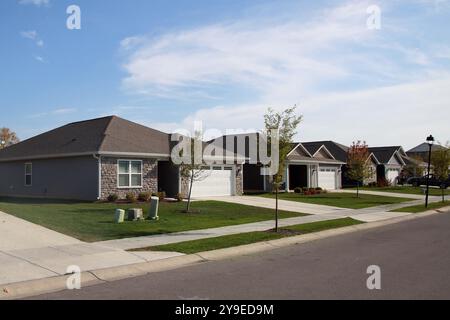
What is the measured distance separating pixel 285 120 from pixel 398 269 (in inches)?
298

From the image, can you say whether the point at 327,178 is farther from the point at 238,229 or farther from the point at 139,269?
the point at 139,269

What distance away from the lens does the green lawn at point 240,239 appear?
12133 mm

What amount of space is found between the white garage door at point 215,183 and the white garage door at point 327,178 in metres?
14.2

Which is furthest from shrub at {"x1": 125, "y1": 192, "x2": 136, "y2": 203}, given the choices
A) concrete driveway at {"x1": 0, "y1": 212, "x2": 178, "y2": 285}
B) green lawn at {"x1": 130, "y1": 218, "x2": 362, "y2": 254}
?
green lawn at {"x1": 130, "y1": 218, "x2": 362, "y2": 254}

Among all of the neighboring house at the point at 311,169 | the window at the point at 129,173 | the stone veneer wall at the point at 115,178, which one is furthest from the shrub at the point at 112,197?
the neighboring house at the point at 311,169

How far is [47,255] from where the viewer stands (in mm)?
11070

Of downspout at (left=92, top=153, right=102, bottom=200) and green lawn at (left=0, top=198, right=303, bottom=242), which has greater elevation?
downspout at (left=92, top=153, right=102, bottom=200)

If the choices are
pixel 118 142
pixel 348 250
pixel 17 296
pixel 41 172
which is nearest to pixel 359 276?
pixel 348 250

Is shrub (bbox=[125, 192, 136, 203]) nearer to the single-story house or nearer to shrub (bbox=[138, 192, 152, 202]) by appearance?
shrub (bbox=[138, 192, 152, 202])

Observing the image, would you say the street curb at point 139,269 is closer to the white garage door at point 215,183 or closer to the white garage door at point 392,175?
the white garage door at point 215,183

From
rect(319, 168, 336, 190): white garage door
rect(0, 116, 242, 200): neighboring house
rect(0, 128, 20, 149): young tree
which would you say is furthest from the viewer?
rect(0, 128, 20, 149): young tree

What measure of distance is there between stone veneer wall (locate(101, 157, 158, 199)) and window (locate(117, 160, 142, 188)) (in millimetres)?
234

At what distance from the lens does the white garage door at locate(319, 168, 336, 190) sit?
43.9 m
